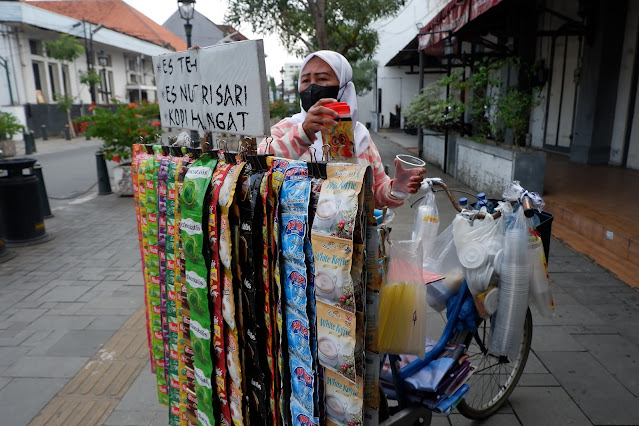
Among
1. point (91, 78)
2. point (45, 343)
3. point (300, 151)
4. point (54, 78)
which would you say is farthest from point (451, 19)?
point (54, 78)

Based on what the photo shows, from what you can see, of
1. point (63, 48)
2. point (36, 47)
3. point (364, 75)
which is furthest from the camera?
point (364, 75)

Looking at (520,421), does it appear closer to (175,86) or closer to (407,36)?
(175,86)

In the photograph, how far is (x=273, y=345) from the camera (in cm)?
164

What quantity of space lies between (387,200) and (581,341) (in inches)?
94.9

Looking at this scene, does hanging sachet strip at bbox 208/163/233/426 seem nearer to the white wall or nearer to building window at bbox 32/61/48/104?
the white wall

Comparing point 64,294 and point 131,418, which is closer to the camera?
point 131,418

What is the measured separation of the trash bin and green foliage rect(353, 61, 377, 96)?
73.3 ft

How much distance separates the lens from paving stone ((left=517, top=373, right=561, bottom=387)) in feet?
9.58

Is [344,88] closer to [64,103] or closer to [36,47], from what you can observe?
[64,103]

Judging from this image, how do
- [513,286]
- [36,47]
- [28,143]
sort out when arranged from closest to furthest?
[513,286], [28,143], [36,47]

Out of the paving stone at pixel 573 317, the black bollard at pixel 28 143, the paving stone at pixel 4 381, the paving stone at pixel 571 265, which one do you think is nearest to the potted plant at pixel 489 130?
the paving stone at pixel 571 265

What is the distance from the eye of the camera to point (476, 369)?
8.06 ft

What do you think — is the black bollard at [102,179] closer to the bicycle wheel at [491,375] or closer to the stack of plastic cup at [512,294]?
the bicycle wheel at [491,375]

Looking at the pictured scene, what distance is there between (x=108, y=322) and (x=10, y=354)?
72cm
